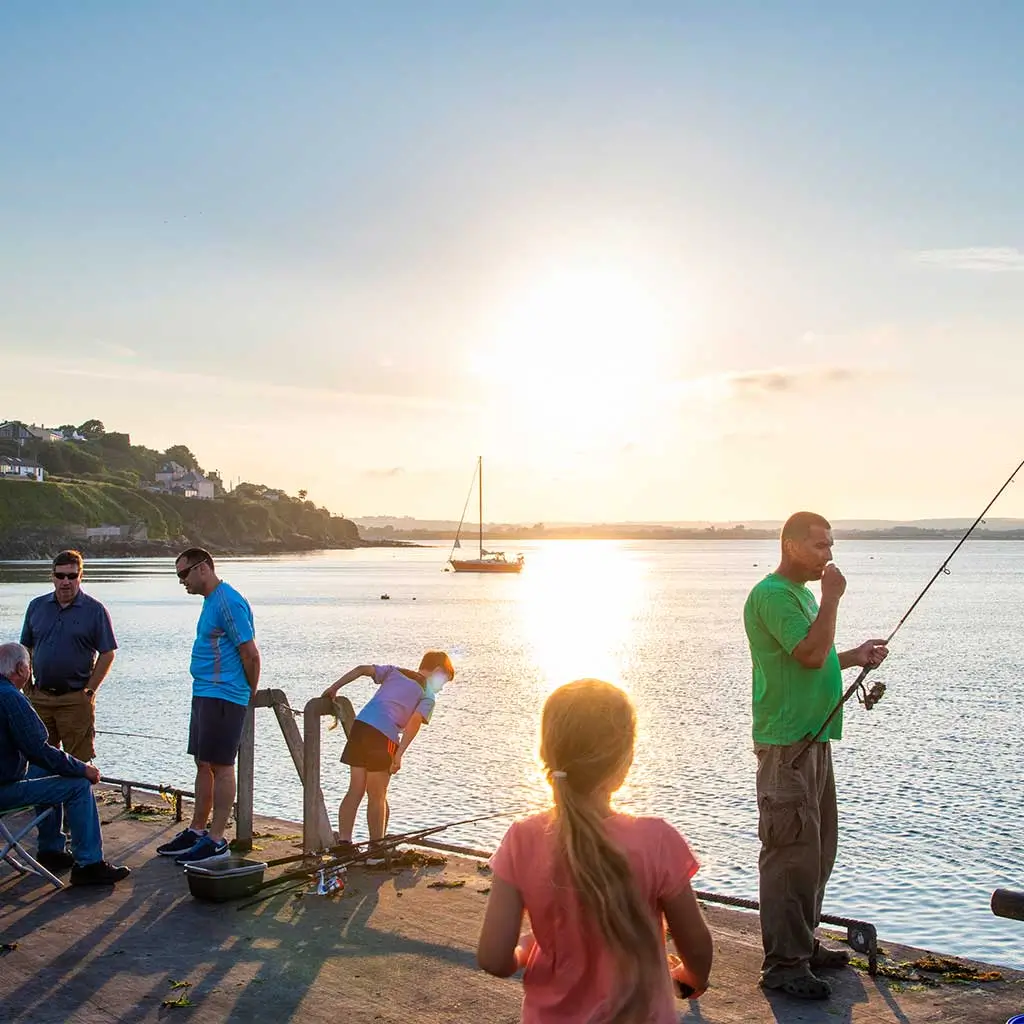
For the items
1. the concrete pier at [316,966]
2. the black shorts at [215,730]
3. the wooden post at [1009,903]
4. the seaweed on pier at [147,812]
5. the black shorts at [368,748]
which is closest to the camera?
the wooden post at [1009,903]

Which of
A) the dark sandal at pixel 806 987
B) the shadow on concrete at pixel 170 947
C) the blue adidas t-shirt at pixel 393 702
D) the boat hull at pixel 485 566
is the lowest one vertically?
the boat hull at pixel 485 566

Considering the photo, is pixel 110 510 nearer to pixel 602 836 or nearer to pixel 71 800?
pixel 71 800

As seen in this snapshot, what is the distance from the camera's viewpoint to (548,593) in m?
89.1

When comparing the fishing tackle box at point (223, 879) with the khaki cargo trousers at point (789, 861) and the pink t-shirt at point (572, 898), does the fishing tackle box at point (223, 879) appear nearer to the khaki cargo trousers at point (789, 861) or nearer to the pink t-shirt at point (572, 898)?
the khaki cargo trousers at point (789, 861)

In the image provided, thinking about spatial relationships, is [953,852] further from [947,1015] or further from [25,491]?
[25,491]

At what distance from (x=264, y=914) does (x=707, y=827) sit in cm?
768

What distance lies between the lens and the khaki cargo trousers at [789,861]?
5.07 metres

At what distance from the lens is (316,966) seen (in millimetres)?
5457

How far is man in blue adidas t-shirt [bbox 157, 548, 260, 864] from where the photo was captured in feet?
23.9

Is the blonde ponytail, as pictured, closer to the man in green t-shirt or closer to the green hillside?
the man in green t-shirt

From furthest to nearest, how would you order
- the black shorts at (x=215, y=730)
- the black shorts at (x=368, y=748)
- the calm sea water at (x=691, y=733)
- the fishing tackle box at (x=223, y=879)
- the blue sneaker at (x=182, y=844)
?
the calm sea water at (x=691, y=733) < the blue sneaker at (x=182, y=844) < the black shorts at (x=368, y=748) < the black shorts at (x=215, y=730) < the fishing tackle box at (x=223, y=879)

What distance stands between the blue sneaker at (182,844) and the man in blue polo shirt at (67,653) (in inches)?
41.6

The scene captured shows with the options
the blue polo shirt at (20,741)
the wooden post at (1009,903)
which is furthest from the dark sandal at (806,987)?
the blue polo shirt at (20,741)

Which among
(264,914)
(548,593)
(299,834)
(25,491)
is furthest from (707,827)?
(25,491)
